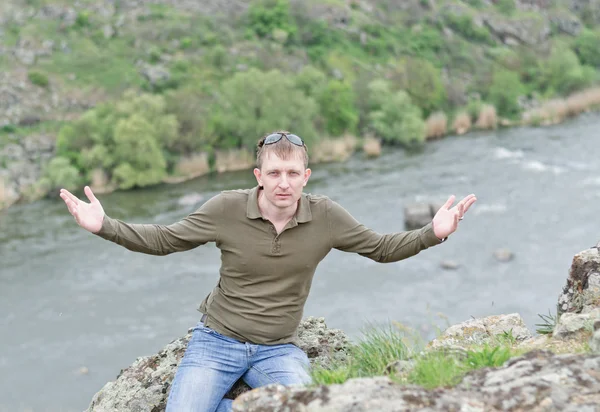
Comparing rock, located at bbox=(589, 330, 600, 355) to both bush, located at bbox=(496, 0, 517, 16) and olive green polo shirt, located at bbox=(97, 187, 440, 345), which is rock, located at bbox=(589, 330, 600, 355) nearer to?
olive green polo shirt, located at bbox=(97, 187, 440, 345)

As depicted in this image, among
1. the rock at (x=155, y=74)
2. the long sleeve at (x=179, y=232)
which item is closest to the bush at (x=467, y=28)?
the rock at (x=155, y=74)

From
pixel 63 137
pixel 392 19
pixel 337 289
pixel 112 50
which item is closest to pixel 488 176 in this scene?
pixel 337 289

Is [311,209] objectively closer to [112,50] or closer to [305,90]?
[305,90]

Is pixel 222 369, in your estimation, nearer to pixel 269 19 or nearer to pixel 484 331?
pixel 484 331

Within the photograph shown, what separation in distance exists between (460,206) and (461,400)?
194 centimetres

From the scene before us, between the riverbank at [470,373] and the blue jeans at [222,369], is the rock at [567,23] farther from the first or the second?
the blue jeans at [222,369]

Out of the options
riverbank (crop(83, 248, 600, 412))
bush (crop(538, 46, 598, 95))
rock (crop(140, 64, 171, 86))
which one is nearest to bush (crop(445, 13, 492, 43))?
bush (crop(538, 46, 598, 95))

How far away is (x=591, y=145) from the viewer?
121 feet

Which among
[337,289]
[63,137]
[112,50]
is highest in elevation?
[112,50]

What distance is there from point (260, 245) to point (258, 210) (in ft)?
0.95

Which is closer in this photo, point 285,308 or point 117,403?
point 285,308

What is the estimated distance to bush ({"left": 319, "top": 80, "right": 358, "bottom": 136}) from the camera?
141ft

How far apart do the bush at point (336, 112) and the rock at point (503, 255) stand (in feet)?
64.6

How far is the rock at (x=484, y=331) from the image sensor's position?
543 cm
